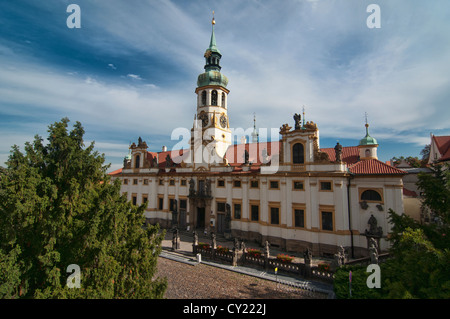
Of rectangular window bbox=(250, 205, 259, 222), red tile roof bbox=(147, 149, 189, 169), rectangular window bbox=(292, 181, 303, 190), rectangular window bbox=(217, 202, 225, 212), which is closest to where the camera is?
rectangular window bbox=(292, 181, 303, 190)

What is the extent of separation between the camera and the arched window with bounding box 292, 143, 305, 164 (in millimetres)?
24006

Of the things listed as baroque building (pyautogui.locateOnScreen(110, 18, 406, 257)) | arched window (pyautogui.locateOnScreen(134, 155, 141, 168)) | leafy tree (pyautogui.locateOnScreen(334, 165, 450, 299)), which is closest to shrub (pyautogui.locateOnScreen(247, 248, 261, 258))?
baroque building (pyautogui.locateOnScreen(110, 18, 406, 257))

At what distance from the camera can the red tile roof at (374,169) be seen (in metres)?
20.9

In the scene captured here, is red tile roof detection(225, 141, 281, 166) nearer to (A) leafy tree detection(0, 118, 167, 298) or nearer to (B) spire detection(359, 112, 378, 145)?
(B) spire detection(359, 112, 378, 145)

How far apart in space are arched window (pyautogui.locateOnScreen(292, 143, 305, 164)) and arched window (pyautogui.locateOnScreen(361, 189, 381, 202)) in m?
6.82

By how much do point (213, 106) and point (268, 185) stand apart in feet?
53.4

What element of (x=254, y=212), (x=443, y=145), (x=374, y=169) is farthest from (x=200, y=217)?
(x=443, y=145)

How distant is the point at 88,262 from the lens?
788 cm

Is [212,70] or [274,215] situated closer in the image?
[274,215]

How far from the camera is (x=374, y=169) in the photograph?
72.0 ft

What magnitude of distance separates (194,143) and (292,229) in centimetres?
1855

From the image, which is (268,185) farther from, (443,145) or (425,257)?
(443,145)

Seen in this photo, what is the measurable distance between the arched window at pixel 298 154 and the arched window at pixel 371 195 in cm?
682
